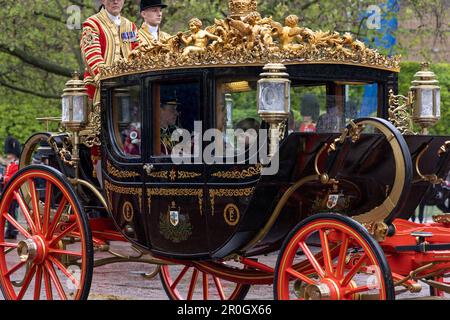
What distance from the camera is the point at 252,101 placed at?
6.93 m

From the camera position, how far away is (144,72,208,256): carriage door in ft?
21.3

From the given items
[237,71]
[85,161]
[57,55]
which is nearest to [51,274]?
[85,161]

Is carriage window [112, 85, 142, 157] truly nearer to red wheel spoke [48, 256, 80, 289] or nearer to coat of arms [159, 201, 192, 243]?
coat of arms [159, 201, 192, 243]

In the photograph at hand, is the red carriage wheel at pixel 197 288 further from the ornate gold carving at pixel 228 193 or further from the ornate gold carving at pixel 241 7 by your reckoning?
the ornate gold carving at pixel 241 7

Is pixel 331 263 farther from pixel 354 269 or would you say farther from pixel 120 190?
pixel 120 190

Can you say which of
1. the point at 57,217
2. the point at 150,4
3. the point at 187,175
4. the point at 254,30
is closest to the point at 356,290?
the point at 187,175

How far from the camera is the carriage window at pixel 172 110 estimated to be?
6.52 m

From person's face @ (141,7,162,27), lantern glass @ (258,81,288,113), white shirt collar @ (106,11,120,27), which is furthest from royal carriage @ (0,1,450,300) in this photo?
person's face @ (141,7,162,27)

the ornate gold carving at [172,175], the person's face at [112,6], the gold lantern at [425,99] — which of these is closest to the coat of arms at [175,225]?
the ornate gold carving at [172,175]

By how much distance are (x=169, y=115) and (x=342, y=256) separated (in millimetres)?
1699

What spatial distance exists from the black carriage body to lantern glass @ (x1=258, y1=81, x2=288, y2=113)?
216mm

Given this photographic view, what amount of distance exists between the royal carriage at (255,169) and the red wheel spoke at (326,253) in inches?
0.5

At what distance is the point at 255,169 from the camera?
616 centimetres

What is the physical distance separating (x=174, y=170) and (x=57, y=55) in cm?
1257
